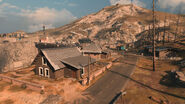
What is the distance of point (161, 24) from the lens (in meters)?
161

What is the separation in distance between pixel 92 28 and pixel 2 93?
18212cm

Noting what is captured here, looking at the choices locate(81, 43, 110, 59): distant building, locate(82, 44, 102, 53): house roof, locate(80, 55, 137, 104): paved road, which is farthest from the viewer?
locate(81, 43, 110, 59): distant building

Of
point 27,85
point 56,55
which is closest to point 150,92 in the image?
point 56,55

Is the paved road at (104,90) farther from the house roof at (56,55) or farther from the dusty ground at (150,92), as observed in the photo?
the house roof at (56,55)

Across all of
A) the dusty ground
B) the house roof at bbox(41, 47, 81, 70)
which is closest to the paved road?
the dusty ground

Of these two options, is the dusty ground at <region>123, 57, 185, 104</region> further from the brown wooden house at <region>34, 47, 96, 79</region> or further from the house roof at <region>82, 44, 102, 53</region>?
the house roof at <region>82, 44, 102, 53</region>

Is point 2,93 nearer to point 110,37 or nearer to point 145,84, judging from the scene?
point 145,84

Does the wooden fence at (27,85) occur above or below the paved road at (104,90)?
above

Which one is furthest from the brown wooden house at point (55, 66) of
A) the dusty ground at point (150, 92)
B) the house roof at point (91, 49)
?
the house roof at point (91, 49)

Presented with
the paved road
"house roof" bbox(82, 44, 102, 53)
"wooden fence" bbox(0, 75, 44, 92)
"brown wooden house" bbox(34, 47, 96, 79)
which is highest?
"house roof" bbox(82, 44, 102, 53)

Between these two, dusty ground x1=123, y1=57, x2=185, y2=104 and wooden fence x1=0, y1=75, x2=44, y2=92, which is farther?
wooden fence x1=0, y1=75, x2=44, y2=92

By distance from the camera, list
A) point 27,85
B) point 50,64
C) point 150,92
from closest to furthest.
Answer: point 150,92 → point 27,85 → point 50,64

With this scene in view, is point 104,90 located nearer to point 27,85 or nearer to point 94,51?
point 27,85

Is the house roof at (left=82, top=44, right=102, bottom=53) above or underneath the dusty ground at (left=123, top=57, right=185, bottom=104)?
above
